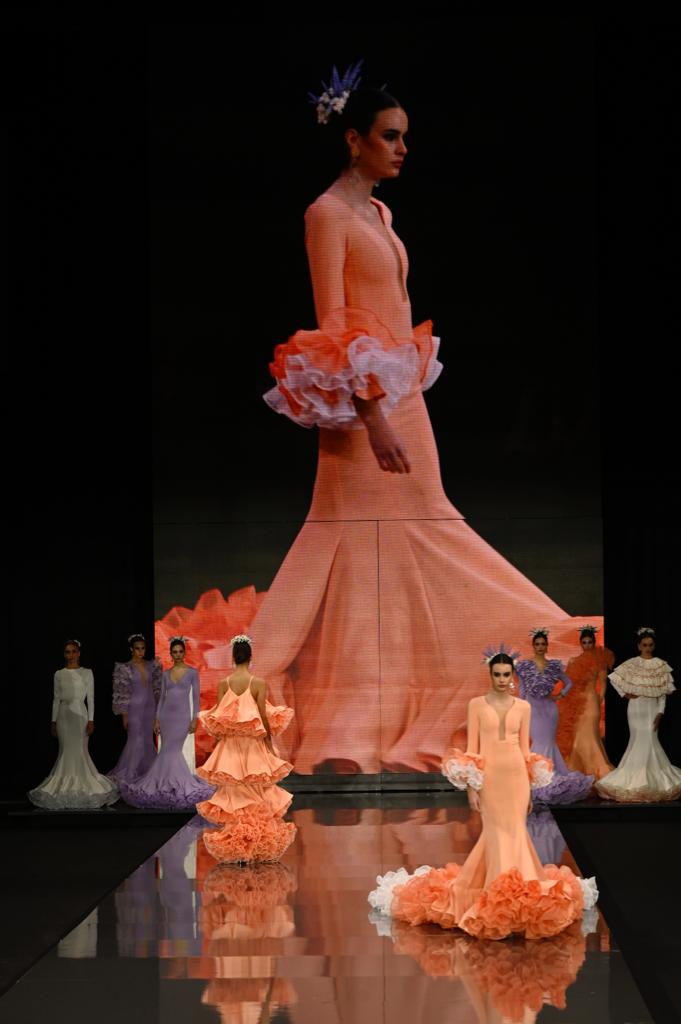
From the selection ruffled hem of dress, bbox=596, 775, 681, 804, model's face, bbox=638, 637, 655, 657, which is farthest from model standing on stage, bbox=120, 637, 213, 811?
model's face, bbox=638, 637, 655, 657

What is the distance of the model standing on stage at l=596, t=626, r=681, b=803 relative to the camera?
1045cm

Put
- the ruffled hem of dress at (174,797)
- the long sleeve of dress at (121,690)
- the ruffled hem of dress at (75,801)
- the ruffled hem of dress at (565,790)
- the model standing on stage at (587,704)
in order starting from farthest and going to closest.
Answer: the long sleeve of dress at (121,690), the model standing on stage at (587,704), the ruffled hem of dress at (75,801), the ruffled hem of dress at (174,797), the ruffled hem of dress at (565,790)

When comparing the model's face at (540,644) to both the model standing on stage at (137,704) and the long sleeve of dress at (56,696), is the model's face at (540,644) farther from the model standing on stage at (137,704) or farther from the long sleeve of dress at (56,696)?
the long sleeve of dress at (56,696)

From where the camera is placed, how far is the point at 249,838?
7.78 metres

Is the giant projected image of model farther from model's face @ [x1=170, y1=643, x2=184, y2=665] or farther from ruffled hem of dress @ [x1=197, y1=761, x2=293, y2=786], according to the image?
ruffled hem of dress @ [x1=197, y1=761, x2=293, y2=786]

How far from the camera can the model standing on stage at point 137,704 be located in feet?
36.0

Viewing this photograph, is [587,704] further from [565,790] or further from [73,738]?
[73,738]

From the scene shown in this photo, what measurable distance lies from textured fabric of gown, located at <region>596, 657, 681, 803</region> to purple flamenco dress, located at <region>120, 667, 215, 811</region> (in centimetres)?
304

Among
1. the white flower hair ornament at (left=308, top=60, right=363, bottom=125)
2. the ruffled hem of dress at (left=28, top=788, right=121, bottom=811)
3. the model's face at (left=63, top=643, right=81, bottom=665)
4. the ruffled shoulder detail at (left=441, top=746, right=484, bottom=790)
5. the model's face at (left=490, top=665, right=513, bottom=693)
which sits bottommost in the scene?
the ruffled hem of dress at (left=28, top=788, right=121, bottom=811)

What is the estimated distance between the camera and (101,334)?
11.7 meters

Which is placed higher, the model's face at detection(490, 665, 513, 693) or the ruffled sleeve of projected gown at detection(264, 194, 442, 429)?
the ruffled sleeve of projected gown at detection(264, 194, 442, 429)

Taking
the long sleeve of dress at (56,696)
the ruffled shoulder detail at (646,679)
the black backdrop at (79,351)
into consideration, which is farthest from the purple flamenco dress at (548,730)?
the long sleeve of dress at (56,696)

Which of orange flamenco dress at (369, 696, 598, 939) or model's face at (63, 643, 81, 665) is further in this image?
model's face at (63, 643, 81, 665)

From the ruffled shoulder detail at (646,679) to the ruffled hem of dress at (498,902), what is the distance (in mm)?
3984
